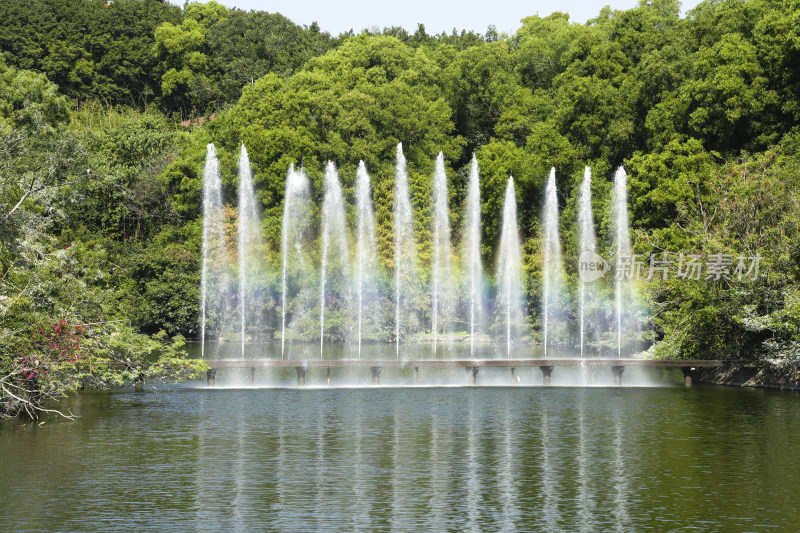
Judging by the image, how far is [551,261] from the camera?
202 ft

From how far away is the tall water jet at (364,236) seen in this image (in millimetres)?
63469

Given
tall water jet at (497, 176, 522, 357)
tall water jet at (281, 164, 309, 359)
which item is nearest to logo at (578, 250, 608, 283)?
tall water jet at (497, 176, 522, 357)

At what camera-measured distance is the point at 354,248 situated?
65938mm

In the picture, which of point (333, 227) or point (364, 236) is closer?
point (333, 227)

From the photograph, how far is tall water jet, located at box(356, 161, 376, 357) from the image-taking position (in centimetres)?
6347

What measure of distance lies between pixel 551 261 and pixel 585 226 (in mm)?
2868

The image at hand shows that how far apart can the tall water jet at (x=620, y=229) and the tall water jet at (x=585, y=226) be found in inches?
77.2

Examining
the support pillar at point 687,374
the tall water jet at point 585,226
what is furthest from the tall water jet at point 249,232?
the support pillar at point 687,374

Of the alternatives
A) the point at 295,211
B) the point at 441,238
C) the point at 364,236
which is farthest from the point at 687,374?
the point at 295,211

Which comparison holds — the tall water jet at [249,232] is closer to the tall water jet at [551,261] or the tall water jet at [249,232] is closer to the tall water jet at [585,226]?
the tall water jet at [551,261]

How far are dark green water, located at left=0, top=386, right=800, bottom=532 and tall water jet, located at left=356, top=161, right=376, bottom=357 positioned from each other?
2506 centimetres

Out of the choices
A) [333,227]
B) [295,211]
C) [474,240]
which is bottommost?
[474,240]

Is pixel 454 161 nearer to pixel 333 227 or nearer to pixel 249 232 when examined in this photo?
pixel 333 227

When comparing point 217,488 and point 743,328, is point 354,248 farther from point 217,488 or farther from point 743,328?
point 217,488
